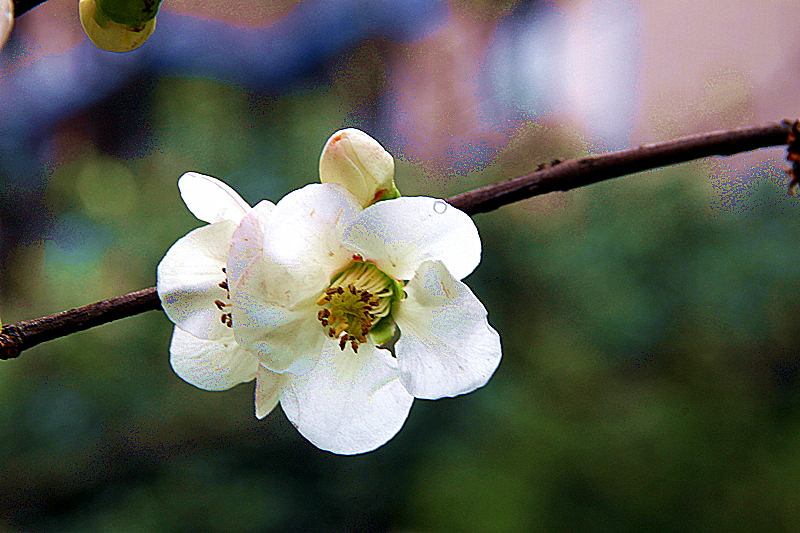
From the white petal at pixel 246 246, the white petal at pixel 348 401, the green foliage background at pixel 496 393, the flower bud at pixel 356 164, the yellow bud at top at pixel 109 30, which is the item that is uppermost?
the yellow bud at top at pixel 109 30

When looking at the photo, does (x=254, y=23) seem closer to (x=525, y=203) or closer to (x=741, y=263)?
(x=525, y=203)

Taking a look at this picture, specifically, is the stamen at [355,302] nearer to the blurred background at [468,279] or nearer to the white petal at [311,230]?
the white petal at [311,230]

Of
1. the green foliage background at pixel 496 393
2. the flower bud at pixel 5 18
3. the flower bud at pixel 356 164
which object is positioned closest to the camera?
the flower bud at pixel 5 18

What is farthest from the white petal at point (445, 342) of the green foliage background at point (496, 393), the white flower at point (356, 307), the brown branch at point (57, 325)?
the green foliage background at point (496, 393)

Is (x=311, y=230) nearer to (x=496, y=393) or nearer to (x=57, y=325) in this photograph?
(x=57, y=325)

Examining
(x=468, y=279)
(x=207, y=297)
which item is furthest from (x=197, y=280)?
(x=468, y=279)

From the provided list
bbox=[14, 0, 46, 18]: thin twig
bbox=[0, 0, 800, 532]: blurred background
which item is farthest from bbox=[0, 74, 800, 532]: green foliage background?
bbox=[14, 0, 46, 18]: thin twig

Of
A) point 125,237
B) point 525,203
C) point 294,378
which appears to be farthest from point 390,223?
point 525,203

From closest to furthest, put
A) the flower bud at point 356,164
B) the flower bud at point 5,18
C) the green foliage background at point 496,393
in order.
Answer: the flower bud at point 5,18
the flower bud at point 356,164
the green foliage background at point 496,393
